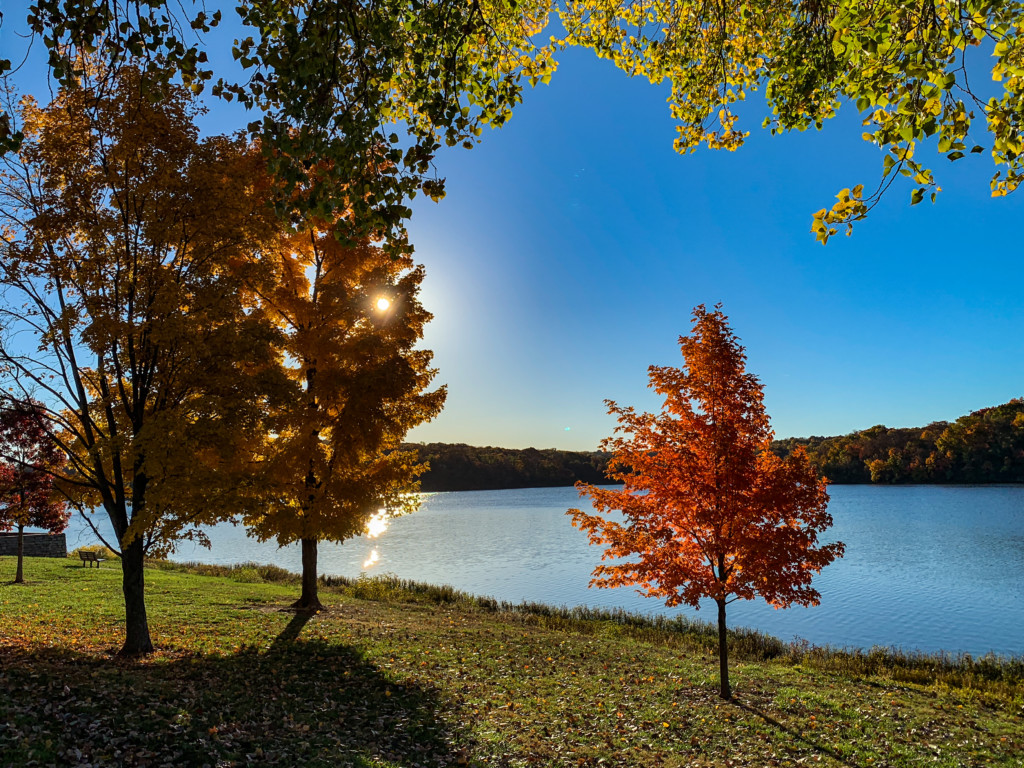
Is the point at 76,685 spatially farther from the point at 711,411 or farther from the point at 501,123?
the point at 711,411

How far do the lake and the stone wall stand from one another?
8619 millimetres

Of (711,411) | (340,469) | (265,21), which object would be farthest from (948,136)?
(340,469)

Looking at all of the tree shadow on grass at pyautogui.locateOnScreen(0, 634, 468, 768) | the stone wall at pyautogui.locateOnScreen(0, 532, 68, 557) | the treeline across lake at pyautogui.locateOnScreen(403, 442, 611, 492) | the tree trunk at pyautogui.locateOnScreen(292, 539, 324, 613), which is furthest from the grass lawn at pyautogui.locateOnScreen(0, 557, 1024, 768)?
the treeline across lake at pyautogui.locateOnScreen(403, 442, 611, 492)

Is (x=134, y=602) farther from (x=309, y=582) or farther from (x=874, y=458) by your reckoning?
(x=874, y=458)

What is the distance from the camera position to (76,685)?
8.12 meters

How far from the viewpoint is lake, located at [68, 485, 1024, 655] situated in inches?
779

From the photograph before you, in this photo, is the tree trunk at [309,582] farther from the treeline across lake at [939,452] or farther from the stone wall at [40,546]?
the treeline across lake at [939,452]

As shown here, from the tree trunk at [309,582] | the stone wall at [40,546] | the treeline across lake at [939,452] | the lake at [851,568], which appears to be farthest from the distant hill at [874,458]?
the tree trunk at [309,582]

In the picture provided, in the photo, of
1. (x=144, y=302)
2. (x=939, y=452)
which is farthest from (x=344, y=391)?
(x=939, y=452)

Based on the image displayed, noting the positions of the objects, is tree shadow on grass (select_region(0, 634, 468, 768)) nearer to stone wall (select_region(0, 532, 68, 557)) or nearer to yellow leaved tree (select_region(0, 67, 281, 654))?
yellow leaved tree (select_region(0, 67, 281, 654))

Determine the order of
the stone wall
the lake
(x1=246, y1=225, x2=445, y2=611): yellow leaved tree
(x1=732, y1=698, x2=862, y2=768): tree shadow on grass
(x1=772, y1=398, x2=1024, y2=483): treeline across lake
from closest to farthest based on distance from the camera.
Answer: (x1=732, y1=698, x2=862, y2=768): tree shadow on grass, (x1=246, y1=225, x2=445, y2=611): yellow leaved tree, the lake, the stone wall, (x1=772, y1=398, x2=1024, y2=483): treeline across lake

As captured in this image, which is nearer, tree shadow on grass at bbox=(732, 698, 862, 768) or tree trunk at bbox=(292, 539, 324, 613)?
tree shadow on grass at bbox=(732, 698, 862, 768)

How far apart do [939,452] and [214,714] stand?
12301 cm

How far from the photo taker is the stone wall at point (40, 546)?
31.3m
